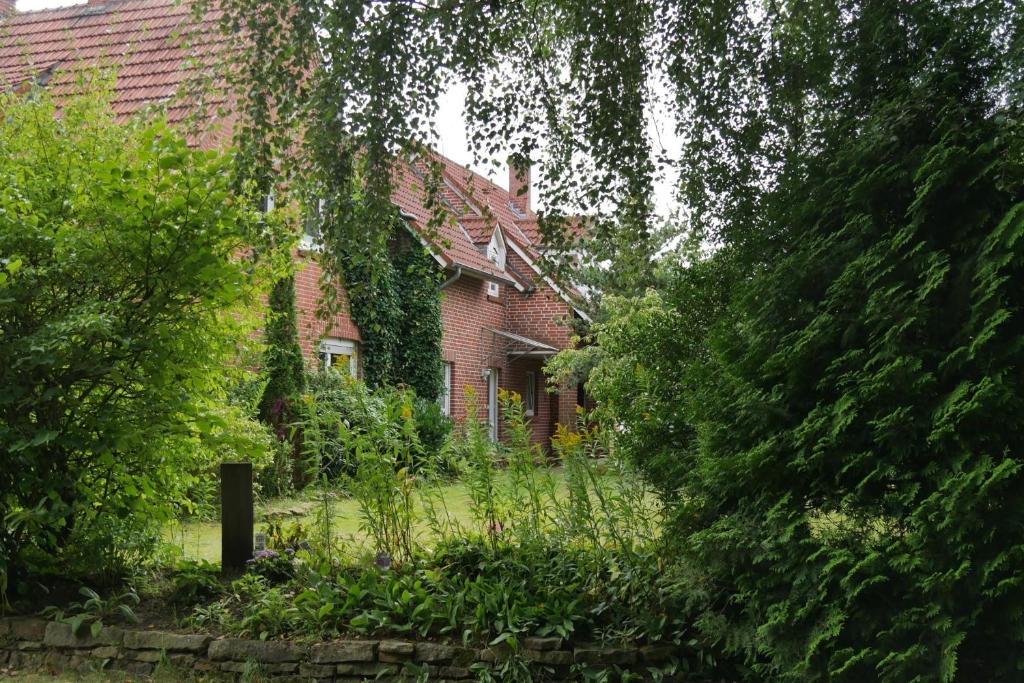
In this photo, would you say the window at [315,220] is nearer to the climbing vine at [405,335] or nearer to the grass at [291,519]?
the grass at [291,519]

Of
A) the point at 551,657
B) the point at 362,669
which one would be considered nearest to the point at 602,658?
the point at 551,657

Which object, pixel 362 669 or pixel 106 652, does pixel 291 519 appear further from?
pixel 362 669

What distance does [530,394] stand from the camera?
2397cm

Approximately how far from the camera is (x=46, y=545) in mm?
5691

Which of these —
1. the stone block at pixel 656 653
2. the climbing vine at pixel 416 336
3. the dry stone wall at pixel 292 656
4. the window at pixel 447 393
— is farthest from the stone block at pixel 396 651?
the window at pixel 447 393

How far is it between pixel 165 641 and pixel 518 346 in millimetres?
17700

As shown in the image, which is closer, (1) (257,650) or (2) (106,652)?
(1) (257,650)

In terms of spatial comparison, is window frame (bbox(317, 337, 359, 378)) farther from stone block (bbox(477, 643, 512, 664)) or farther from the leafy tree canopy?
stone block (bbox(477, 643, 512, 664))

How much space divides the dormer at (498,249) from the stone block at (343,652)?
1753 cm

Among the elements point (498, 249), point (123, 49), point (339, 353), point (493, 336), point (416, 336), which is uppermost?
point (123, 49)

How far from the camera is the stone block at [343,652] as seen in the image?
190 inches

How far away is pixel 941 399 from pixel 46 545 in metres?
5.36

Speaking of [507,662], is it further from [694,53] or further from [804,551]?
[694,53]

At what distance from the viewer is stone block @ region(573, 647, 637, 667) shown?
466 centimetres
